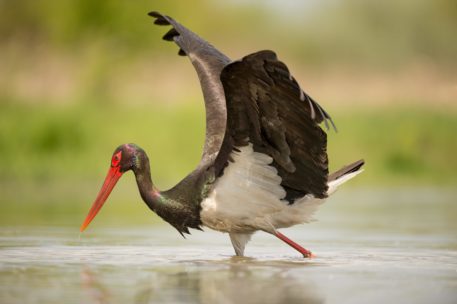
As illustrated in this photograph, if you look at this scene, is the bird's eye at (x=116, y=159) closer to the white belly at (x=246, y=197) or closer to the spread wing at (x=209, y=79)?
the spread wing at (x=209, y=79)

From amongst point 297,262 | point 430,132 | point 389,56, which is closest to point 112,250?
point 297,262

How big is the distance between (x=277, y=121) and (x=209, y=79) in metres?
1.88

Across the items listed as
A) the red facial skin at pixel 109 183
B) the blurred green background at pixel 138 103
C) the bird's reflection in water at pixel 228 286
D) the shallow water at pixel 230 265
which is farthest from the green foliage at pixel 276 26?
the bird's reflection in water at pixel 228 286

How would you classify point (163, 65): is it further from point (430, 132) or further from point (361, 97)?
point (430, 132)

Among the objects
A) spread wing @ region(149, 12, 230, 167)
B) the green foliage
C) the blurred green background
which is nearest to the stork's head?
spread wing @ region(149, 12, 230, 167)

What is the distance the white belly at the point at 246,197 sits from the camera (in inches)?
322

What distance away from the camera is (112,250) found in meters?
8.54

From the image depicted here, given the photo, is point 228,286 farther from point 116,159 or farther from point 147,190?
point 116,159

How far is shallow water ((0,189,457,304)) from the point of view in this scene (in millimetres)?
6250

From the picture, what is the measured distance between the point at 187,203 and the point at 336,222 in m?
3.65

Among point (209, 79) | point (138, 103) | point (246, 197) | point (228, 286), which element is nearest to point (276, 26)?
point (138, 103)

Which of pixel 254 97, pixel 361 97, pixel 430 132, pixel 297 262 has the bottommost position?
pixel 297 262

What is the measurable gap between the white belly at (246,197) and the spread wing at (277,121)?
7cm

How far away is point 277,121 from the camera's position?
25.6 ft
